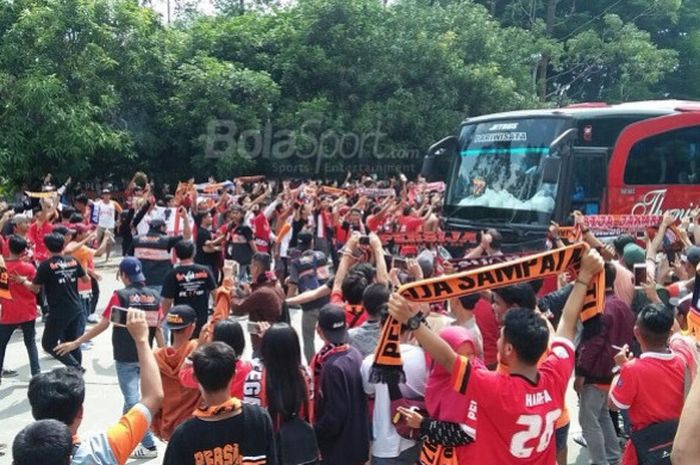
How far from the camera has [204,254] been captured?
1116 centimetres

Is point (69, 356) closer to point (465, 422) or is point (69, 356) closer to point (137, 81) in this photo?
point (465, 422)

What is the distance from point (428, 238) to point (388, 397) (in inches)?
273

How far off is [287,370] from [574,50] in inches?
1159

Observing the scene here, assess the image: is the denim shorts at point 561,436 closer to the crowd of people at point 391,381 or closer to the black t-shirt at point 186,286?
the crowd of people at point 391,381

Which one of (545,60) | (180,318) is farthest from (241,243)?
(545,60)

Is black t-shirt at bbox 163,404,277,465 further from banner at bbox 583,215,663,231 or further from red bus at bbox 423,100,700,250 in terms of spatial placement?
banner at bbox 583,215,663,231

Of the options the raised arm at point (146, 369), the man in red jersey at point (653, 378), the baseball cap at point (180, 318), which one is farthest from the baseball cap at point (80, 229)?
the man in red jersey at point (653, 378)

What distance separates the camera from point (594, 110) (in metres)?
12.5

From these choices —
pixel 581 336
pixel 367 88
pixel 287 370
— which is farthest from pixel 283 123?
pixel 287 370

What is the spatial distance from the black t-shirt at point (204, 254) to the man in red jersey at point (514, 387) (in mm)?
8037

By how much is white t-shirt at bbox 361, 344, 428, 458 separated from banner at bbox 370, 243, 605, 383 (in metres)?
0.43

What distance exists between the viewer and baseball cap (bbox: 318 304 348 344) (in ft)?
14.8

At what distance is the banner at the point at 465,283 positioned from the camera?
354 centimetres

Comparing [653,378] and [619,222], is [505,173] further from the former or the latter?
[653,378]
